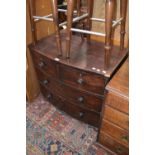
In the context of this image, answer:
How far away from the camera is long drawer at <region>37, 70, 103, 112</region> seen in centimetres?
128

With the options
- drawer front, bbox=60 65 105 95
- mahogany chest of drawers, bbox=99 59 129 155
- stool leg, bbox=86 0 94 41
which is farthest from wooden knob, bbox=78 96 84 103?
stool leg, bbox=86 0 94 41

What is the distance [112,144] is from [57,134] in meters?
0.54

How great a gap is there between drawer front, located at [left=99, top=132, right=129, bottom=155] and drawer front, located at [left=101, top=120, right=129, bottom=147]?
5 cm

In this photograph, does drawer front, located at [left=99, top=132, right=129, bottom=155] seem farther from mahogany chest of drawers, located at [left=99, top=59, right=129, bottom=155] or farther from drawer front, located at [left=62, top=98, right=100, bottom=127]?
drawer front, located at [left=62, top=98, right=100, bottom=127]

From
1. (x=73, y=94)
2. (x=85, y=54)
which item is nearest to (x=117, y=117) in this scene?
(x=73, y=94)

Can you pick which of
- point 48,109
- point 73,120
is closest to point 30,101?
point 48,109

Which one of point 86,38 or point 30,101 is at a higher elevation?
point 86,38

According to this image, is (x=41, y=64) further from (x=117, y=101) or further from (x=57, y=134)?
(x=117, y=101)

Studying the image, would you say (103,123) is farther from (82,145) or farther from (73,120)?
(73,120)

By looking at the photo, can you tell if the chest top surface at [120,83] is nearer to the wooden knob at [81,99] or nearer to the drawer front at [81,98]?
the drawer front at [81,98]

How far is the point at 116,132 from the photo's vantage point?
3.78ft

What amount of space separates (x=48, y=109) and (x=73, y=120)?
0.33 meters
